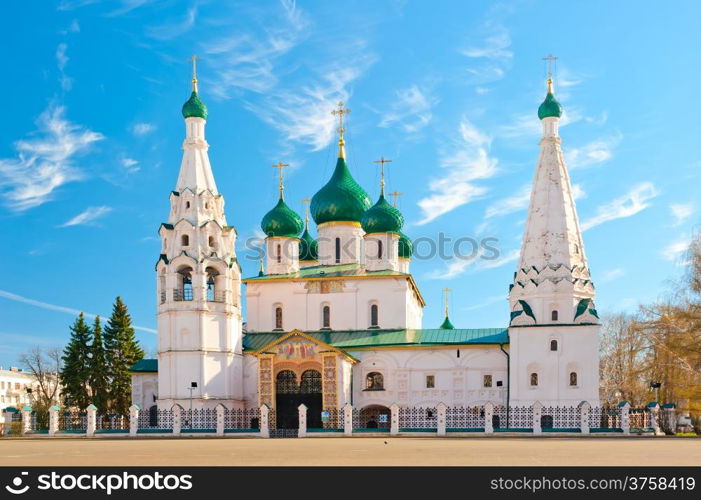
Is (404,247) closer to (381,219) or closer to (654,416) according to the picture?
(381,219)

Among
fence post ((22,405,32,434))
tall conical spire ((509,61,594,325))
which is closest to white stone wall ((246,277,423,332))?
tall conical spire ((509,61,594,325))

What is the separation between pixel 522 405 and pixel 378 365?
6.09 meters

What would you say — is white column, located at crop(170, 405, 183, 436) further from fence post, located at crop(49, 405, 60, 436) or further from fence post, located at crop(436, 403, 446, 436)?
fence post, located at crop(436, 403, 446, 436)

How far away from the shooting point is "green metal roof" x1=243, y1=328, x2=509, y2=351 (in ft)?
119

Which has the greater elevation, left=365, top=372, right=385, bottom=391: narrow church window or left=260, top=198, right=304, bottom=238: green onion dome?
left=260, top=198, right=304, bottom=238: green onion dome

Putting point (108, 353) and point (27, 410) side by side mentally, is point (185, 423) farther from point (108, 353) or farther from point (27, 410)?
point (108, 353)

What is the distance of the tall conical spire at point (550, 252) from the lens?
34250mm

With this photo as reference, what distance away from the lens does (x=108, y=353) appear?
42.8 meters

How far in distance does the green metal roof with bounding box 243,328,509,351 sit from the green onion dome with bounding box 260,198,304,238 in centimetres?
456

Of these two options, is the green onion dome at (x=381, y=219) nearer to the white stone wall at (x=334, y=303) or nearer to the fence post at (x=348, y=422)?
the white stone wall at (x=334, y=303)

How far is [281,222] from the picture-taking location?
132 feet

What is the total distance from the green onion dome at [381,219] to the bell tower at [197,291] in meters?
5.79

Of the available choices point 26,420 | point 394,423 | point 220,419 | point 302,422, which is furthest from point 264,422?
point 26,420

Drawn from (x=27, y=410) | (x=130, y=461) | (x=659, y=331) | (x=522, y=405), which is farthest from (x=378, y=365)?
(x=130, y=461)
